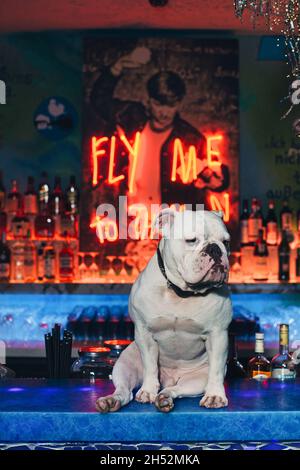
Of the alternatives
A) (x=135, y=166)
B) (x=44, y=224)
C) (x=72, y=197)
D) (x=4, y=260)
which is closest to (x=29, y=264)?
(x=4, y=260)

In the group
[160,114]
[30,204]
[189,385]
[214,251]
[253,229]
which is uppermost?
[160,114]

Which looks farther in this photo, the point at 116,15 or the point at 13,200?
the point at 13,200

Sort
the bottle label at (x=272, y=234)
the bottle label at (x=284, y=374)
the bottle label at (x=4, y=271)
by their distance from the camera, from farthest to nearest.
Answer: the bottle label at (x=272, y=234) → the bottle label at (x=4, y=271) → the bottle label at (x=284, y=374)

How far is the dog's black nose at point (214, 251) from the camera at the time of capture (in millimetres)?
1418

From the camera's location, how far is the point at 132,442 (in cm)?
142

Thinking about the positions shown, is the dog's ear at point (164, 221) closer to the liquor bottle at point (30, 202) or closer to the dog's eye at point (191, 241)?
the dog's eye at point (191, 241)

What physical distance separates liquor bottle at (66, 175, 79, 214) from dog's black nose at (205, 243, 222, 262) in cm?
308

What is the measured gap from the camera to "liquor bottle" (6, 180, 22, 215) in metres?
4.48

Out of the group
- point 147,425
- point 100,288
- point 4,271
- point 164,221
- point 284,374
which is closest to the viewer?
point 147,425

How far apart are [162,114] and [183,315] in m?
3.15

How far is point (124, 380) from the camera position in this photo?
156 cm

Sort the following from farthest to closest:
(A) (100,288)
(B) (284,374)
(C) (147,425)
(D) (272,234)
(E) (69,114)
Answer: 1. (E) (69,114)
2. (D) (272,234)
3. (A) (100,288)
4. (B) (284,374)
5. (C) (147,425)

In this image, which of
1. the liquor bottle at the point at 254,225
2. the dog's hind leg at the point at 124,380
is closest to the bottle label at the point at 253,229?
the liquor bottle at the point at 254,225

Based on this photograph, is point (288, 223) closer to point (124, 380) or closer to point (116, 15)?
point (116, 15)
